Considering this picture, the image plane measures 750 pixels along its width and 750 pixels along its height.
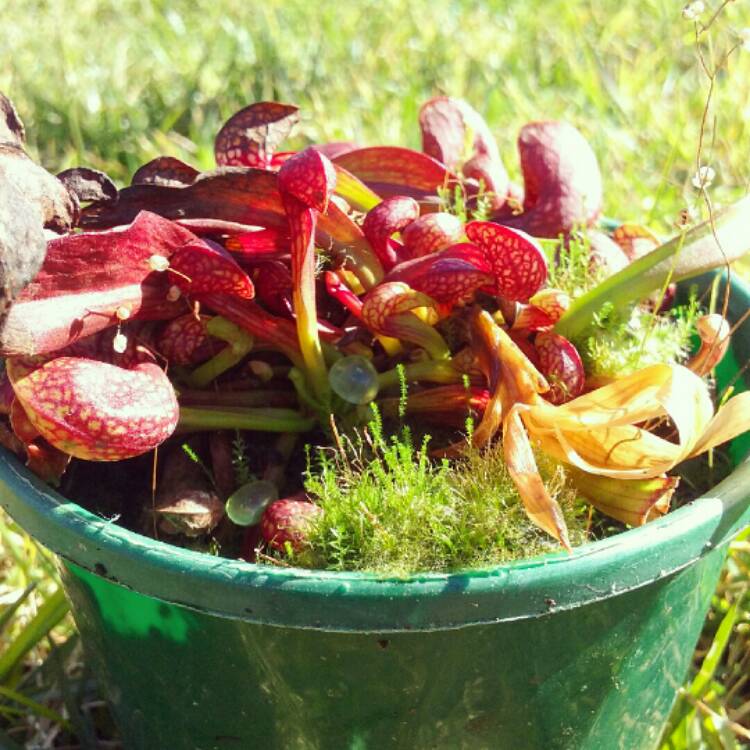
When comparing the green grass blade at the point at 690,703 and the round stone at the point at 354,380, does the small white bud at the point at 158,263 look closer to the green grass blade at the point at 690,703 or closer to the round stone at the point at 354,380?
the round stone at the point at 354,380

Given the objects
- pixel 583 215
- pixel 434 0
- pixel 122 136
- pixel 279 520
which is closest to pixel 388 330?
pixel 279 520

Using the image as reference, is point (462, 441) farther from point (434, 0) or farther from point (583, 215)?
point (434, 0)

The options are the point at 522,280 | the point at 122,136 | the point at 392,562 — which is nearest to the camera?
the point at 392,562

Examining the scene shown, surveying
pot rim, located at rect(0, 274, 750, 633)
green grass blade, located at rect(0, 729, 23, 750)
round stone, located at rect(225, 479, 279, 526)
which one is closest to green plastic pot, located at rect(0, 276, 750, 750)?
pot rim, located at rect(0, 274, 750, 633)

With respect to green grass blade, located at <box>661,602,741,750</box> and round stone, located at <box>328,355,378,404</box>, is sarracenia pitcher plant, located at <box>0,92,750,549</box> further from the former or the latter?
green grass blade, located at <box>661,602,741,750</box>

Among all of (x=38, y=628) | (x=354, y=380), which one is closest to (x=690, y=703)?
(x=354, y=380)
